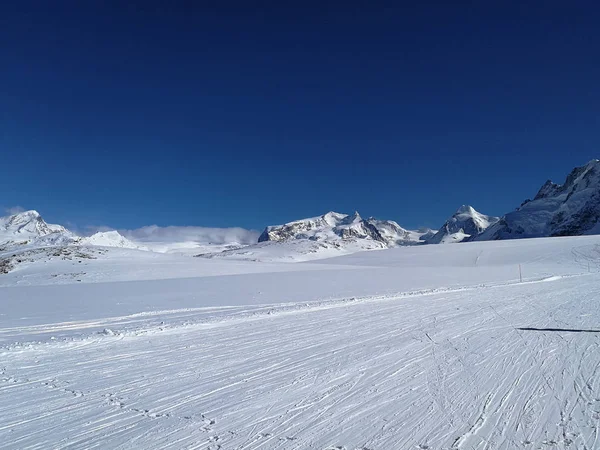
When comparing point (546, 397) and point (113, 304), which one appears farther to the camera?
point (113, 304)

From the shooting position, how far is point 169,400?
231 inches

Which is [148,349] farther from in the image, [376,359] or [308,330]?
[376,359]

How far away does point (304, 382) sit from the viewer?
6.49 m

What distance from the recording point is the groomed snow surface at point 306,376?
4.77 metres

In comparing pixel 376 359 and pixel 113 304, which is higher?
pixel 113 304

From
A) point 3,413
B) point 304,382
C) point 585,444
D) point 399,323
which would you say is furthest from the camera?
point 399,323

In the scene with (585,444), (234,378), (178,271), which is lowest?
(585,444)

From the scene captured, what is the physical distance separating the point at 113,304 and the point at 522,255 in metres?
45.1

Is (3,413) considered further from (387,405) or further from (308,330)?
(308,330)

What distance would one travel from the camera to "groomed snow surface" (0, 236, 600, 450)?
15.6ft

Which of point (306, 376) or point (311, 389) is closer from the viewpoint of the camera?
point (311, 389)

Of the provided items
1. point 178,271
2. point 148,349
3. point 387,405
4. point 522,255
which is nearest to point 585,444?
point 387,405

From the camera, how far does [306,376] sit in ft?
22.3

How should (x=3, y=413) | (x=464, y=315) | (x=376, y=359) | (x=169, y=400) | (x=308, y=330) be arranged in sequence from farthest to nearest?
(x=464, y=315)
(x=308, y=330)
(x=376, y=359)
(x=169, y=400)
(x=3, y=413)
